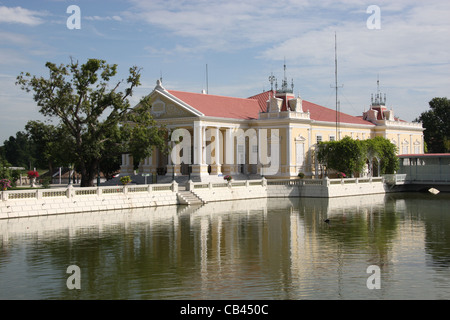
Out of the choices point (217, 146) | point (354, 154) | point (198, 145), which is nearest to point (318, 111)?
point (354, 154)

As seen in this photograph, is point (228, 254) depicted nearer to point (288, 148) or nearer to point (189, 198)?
point (189, 198)

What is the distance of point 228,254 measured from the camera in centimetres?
2098

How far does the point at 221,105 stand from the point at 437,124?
41945 millimetres

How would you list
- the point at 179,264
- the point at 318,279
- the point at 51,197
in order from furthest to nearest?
1. the point at 51,197
2. the point at 179,264
3. the point at 318,279

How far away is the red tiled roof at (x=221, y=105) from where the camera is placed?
53.0 metres

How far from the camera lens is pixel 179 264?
19.2 m

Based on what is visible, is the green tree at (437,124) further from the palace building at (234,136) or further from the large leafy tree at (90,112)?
the large leafy tree at (90,112)

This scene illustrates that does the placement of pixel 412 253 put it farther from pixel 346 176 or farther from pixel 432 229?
pixel 346 176

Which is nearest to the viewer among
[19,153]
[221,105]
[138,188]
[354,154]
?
[138,188]

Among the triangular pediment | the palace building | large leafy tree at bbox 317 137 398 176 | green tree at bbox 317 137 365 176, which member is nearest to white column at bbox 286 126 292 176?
the palace building

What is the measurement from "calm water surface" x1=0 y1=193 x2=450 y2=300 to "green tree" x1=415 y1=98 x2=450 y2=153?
172 ft
